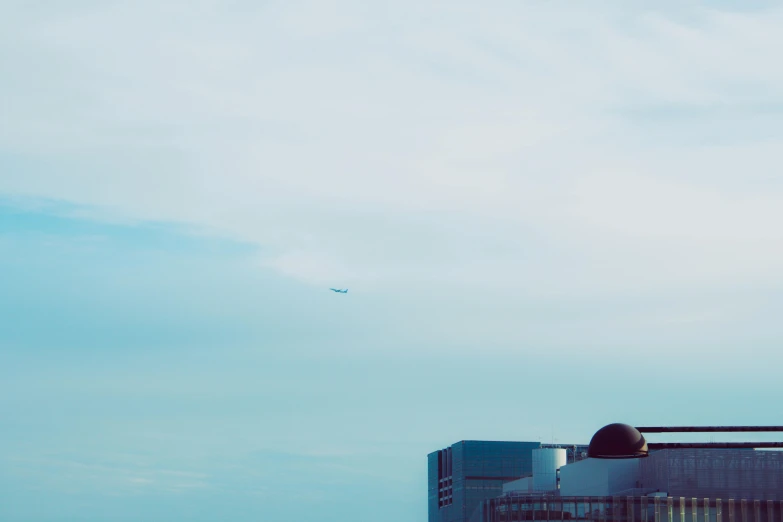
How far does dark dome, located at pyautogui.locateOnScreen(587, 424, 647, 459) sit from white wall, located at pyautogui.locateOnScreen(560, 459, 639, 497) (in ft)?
4.72

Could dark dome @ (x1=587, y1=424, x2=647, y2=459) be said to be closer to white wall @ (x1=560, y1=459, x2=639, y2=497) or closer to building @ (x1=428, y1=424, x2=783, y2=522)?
building @ (x1=428, y1=424, x2=783, y2=522)

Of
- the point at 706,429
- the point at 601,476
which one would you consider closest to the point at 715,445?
the point at 706,429

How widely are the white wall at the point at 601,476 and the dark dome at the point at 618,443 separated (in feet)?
4.72

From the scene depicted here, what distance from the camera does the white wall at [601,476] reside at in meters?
166

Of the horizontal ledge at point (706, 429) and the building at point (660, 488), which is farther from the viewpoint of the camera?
the horizontal ledge at point (706, 429)

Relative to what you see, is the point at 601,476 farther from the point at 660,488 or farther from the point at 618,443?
the point at 660,488

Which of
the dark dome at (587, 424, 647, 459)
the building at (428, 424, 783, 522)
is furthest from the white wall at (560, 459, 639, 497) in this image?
the dark dome at (587, 424, 647, 459)

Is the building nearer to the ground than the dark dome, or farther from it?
nearer to the ground

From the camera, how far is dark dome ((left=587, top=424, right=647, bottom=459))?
16612cm

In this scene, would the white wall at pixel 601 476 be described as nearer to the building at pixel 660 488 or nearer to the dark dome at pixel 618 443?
the building at pixel 660 488

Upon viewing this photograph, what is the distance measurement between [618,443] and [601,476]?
6.36 meters

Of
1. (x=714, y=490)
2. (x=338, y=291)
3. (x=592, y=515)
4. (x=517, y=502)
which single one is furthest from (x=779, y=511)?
(x=338, y=291)

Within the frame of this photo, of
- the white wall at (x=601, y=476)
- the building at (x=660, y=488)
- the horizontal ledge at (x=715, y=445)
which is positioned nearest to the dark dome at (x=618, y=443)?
the building at (x=660, y=488)

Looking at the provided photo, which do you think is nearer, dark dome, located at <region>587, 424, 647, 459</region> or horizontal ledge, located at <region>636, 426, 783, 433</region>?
dark dome, located at <region>587, 424, 647, 459</region>
